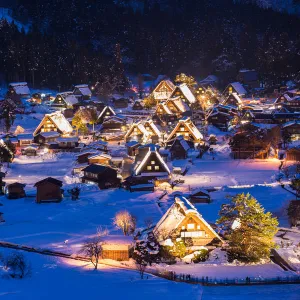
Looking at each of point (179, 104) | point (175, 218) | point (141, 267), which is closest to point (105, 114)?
point (179, 104)

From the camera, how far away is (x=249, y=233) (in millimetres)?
16578

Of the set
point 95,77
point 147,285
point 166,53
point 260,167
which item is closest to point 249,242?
point 147,285

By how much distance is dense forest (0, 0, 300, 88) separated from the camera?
181ft

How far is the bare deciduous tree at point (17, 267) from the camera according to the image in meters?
14.6

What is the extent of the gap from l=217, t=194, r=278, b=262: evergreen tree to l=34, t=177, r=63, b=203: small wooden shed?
10.6m

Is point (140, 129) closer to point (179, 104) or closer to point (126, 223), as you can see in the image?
point (179, 104)

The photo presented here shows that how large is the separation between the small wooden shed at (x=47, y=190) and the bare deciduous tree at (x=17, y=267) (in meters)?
9.21

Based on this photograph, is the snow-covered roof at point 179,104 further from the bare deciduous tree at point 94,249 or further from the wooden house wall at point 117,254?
the wooden house wall at point 117,254

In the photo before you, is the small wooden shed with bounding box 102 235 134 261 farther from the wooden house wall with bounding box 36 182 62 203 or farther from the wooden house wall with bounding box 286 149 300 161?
the wooden house wall with bounding box 286 149 300 161

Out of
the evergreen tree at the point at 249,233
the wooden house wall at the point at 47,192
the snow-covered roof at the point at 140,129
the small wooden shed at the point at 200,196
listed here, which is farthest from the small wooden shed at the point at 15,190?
the snow-covered roof at the point at 140,129

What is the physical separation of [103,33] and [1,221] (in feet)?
178

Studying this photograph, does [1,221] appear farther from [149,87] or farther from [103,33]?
[103,33]

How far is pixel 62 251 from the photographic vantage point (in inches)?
675

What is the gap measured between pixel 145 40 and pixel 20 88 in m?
23.9
